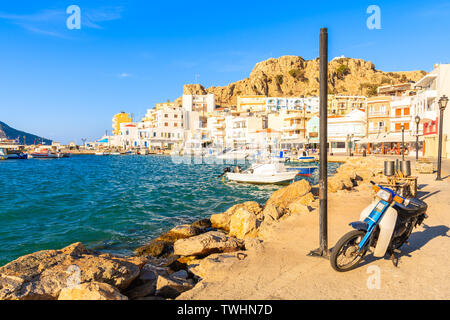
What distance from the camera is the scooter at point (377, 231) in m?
4.52

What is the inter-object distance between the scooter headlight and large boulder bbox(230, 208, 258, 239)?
4316 millimetres

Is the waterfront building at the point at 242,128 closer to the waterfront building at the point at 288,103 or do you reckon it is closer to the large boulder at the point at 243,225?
the waterfront building at the point at 288,103

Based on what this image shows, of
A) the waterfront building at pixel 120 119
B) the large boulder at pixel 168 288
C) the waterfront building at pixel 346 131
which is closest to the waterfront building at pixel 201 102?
the waterfront building at pixel 120 119

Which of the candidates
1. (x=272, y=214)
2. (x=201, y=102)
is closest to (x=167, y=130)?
(x=201, y=102)

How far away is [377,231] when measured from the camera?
15.1 feet

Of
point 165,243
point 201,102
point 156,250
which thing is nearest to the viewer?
point 156,250

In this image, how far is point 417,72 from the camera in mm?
126500

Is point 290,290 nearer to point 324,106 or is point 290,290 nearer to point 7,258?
point 324,106

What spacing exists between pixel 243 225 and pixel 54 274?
17.3 feet

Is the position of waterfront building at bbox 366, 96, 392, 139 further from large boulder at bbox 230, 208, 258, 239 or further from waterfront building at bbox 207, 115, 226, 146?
large boulder at bbox 230, 208, 258, 239

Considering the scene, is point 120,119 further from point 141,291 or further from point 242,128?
point 141,291
